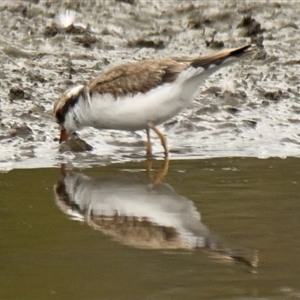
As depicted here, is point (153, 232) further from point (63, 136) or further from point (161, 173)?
point (63, 136)

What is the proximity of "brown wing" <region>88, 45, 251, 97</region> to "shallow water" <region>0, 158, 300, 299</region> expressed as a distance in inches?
24.5

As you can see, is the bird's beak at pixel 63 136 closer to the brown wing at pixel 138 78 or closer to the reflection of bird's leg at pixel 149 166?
the brown wing at pixel 138 78

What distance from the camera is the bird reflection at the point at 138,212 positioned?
5645 mm

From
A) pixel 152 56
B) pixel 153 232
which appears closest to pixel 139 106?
pixel 153 232

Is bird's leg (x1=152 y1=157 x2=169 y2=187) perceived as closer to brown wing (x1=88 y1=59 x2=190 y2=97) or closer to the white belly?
the white belly

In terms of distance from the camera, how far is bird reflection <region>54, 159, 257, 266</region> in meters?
5.64

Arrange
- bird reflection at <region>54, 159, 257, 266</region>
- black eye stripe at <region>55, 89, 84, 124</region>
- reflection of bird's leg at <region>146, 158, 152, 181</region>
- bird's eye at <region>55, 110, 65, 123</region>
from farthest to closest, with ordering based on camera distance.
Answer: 1. bird's eye at <region>55, 110, 65, 123</region>
2. black eye stripe at <region>55, 89, 84, 124</region>
3. reflection of bird's leg at <region>146, 158, 152, 181</region>
4. bird reflection at <region>54, 159, 257, 266</region>

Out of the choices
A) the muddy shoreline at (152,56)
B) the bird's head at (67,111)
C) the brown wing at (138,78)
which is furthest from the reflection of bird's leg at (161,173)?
the bird's head at (67,111)

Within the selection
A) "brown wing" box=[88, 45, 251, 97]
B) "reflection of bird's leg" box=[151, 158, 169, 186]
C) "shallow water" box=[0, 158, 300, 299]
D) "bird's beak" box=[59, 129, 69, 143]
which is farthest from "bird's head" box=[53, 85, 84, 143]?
"reflection of bird's leg" box=[151, 158, 169, 186]

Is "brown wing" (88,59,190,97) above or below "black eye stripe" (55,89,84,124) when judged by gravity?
above

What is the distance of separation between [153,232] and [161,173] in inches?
78.9

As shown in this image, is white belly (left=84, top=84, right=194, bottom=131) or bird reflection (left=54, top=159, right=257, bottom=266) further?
white belly (left=84, top=84, right=194, bottom=131)

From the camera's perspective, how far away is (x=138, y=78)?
828 cm

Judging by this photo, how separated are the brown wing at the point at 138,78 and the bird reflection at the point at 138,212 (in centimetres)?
79
